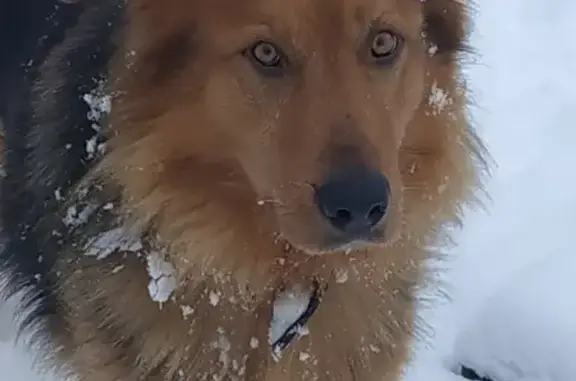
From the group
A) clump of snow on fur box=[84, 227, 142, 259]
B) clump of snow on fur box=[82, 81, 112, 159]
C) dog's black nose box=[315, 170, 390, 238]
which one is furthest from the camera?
clump of snow on fur box=[84, 227, 142, 259]

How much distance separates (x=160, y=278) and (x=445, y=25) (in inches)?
34.5

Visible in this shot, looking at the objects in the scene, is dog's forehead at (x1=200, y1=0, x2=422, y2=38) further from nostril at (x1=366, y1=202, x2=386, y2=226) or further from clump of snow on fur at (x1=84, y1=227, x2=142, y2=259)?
clump of snow on fur at (x1=84, y1=227, x2=142, y2=259)

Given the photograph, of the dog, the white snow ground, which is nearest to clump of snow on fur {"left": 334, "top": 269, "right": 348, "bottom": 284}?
the dog

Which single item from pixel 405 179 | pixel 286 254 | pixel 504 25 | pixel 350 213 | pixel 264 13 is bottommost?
pixel 504 25

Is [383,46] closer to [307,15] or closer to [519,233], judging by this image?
[307,15]

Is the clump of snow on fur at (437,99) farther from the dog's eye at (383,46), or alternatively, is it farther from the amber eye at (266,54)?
the amber eye at (266,54)

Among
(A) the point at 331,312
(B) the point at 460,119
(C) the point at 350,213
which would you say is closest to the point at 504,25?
(B) the point at 460,119

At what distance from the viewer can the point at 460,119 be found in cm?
239

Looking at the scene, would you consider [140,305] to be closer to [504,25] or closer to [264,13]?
[264,13]

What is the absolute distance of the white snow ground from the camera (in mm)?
3051

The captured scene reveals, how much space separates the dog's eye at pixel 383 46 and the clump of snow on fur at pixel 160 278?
67cm

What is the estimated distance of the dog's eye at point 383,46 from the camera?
6.84ft

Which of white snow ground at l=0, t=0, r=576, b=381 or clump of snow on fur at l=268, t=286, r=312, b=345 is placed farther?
white snow ground at l=0, t=0, r=576, b=381

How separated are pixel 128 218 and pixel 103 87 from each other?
0.30 m
